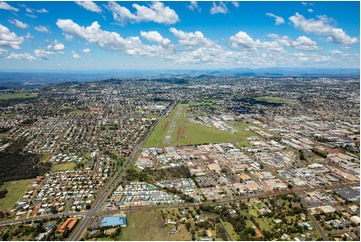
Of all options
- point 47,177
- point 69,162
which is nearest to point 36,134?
point 69,162

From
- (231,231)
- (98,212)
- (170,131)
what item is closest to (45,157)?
(98,212)

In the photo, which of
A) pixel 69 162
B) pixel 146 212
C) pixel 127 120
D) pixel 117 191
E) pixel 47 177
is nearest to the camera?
pixel 146 212

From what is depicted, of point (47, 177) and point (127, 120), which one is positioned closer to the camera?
point (47, 177)

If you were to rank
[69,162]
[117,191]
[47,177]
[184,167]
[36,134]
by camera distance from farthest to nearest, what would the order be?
1. [36,134]
2. [69,162]
3. [184,167]
4. [47,177]
5. [117,191]

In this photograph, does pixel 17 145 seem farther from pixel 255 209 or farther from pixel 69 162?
Result: pixel 255 209

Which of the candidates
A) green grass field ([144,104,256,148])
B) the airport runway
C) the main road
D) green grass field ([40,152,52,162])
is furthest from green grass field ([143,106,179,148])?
green grass field ([40,152,52,162])

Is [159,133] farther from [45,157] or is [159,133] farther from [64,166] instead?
[45,157]

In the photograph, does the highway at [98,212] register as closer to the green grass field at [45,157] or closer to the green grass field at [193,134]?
the green grass field at [45,157]
